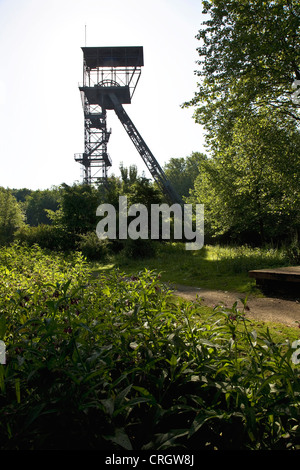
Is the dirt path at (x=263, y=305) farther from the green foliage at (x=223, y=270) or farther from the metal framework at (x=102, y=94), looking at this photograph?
the metal framework at (x=102, y=94)

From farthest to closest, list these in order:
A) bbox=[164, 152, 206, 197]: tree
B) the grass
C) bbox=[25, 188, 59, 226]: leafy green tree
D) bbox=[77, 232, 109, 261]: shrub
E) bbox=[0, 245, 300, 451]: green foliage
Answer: bbox=[25, 188, 59, 226]: leafy green tree, bbox=[164, 152, 206, 197]: tree, bbox=[77, 232, 109, 261]: shrub, the grass, bbox=[0, 245, 300, 451]: green foliage

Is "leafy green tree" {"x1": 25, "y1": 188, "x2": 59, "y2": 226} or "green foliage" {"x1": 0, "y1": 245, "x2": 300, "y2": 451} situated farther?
"leafy green tree" {"x1": 25, "y1": 188, "x2": 59, "y2": 226}

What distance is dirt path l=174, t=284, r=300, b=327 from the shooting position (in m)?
4.12

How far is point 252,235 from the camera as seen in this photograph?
19875 millimetres

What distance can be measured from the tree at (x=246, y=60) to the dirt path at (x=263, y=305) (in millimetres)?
7917

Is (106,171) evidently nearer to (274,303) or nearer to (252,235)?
(252,235)

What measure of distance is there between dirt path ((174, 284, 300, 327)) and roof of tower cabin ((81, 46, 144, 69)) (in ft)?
89.6

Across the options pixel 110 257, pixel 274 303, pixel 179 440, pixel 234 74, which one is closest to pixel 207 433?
pixel 179 440

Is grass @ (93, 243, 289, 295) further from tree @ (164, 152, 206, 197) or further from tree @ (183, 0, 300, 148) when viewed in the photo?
tree @ (164, 152, 206, 197)

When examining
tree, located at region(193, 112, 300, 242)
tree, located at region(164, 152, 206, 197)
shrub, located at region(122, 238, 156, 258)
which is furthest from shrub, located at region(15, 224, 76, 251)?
tree, located at region(164, 152, 206, 197)

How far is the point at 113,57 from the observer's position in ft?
88.8

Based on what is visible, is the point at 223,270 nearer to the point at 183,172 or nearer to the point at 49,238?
the point at 49,238

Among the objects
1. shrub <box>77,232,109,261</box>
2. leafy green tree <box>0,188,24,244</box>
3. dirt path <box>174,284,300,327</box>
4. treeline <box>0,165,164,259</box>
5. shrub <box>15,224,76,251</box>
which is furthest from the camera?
leafy green tree <box>0,188,24,244</box>

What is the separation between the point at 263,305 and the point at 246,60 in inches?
370
